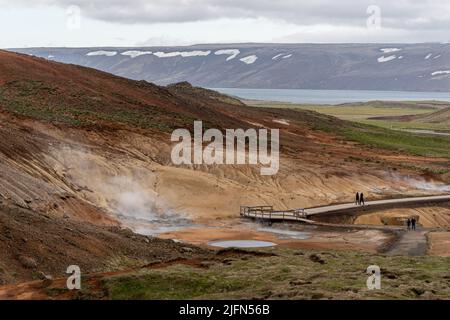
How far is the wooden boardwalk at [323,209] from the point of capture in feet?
182

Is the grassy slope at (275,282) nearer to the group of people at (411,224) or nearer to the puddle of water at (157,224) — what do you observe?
the puddle of water at (157,224)

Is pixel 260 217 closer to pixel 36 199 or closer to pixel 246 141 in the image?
pixel 36 199

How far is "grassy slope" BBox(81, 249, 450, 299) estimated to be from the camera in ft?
78.6

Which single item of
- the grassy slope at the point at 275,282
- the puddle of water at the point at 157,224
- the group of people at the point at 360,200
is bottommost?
the puddle of water at the point at 157,224

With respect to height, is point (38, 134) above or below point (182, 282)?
above

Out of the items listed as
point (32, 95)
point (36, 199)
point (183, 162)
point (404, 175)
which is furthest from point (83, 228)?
point (404, 175)

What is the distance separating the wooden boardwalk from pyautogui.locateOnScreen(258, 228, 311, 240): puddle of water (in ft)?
8.94

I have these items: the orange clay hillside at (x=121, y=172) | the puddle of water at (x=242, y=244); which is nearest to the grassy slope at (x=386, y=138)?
the orange clay hillside at (x=121, y=172)

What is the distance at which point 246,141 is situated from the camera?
7900 centimetres

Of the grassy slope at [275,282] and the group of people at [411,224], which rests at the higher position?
the grassy slope at [275,282]

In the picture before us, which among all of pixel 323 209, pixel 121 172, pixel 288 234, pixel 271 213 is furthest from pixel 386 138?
pixel 288 234

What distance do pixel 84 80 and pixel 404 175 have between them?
33.2m

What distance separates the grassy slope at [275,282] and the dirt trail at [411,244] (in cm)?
904

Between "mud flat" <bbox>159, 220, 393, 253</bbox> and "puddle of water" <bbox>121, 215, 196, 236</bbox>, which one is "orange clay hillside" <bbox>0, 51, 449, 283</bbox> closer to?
"puddle of water" <bbox>121, 215, 196, 236</bbox>
